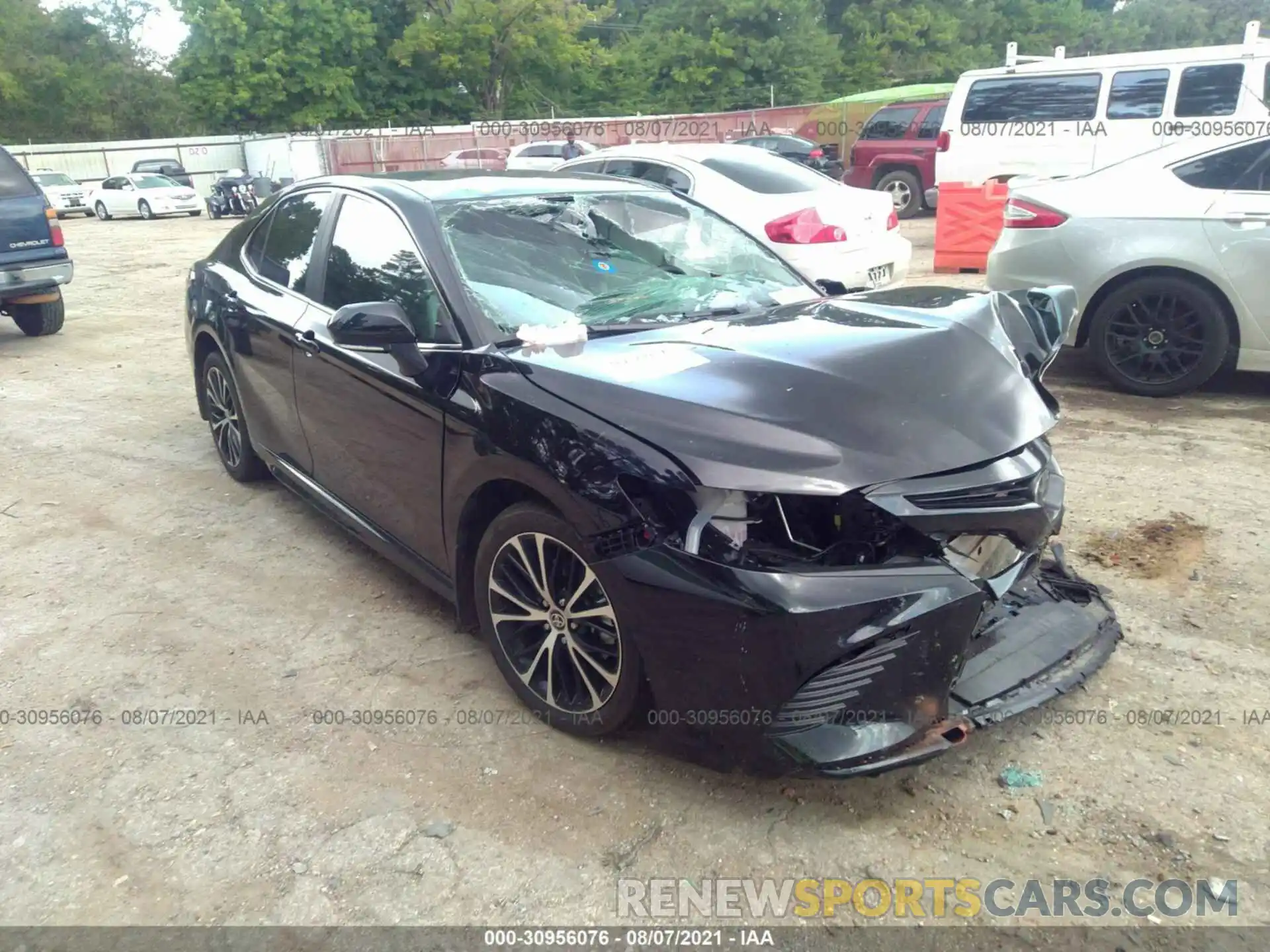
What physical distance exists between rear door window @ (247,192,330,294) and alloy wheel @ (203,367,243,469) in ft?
2.62

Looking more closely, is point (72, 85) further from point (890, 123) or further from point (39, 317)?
point (39, 317)

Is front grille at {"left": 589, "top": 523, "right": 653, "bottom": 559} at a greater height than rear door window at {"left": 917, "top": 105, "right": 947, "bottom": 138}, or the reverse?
rear door window at {"left": 917, "top": 105, "right": 947, "bottom": 138}

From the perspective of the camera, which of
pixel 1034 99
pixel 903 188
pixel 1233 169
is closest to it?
pixel 1233 169

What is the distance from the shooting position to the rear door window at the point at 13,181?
346 inches

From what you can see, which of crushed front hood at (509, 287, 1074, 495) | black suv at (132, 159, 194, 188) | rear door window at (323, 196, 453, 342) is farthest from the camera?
black suv at (132, 159, 194, 188)

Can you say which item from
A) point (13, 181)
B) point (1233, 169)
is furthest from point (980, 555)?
point (13, 181)

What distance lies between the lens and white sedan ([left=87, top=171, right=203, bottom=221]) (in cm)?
2673

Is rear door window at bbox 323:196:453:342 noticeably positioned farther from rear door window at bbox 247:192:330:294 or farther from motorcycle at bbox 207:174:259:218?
motorcycle at bbox 207:174:259:218

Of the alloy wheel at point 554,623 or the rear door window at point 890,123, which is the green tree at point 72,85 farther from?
the alloy wheel at point 554,623

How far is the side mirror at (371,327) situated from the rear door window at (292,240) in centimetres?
110

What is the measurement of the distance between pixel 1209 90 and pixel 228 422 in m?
10.8

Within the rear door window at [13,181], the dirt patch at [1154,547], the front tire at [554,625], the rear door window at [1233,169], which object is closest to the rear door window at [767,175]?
the rear door window at [1233,169]

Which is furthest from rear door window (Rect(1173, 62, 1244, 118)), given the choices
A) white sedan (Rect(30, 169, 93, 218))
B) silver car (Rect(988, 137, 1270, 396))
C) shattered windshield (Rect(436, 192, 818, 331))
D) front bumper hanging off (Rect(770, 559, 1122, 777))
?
white sedan (Rect(30, 169, 93, 218))

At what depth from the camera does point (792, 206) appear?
743 cm
